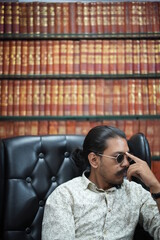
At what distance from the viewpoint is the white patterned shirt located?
5.44 feet

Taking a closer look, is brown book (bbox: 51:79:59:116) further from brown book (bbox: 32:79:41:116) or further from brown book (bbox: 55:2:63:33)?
brown book (bbox: 55:2:63:33)

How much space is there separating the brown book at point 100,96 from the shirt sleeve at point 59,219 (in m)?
1.34

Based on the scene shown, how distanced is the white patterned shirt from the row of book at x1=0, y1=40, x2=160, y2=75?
1371 millimetres

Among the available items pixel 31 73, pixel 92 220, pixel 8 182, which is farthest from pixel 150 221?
pixel 31 73

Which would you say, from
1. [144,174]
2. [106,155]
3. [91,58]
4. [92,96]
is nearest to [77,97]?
[92,96]

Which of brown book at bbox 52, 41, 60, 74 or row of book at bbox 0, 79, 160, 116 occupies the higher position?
brown book at bbox 52, 41, 60, 74

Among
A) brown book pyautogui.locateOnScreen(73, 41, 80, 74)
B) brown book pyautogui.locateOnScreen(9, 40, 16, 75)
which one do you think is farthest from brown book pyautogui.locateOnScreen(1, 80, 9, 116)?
brown book pyautogui.locateOnScreen(73, 41, 80, 74)

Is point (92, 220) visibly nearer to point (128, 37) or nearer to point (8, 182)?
point (8, 182)

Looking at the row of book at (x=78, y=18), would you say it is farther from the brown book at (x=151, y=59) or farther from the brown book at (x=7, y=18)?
the brown book at (x=151, y=59)

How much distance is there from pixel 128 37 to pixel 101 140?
1.45 meters

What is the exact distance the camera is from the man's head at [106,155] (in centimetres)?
177

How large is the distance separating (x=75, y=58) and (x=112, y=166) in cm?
144

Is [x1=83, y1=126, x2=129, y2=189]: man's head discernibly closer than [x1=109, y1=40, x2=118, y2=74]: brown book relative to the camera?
Yes

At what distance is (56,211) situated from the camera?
1.65 m
